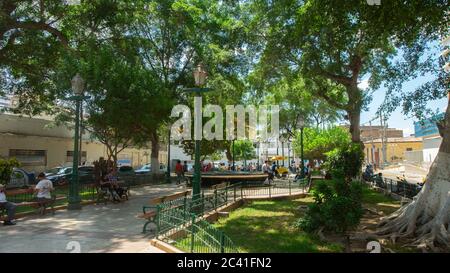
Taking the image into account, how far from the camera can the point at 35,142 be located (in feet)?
98.6

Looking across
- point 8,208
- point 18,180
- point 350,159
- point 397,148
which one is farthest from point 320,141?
point 397,148

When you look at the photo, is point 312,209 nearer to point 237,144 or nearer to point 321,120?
point 321,120

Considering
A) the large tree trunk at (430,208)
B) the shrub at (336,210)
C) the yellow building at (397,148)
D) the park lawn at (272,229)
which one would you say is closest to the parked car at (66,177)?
the park lawn at (272,229)

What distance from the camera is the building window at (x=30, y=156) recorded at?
2832 centimetres

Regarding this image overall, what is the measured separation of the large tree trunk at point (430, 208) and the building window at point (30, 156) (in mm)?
26414

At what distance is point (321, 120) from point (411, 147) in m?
38.8

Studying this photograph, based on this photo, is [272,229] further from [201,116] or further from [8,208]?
[8,208]

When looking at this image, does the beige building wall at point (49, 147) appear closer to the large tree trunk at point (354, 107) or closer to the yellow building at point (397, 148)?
the large tree trunk at point (354, 107)

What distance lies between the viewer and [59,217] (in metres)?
12.1

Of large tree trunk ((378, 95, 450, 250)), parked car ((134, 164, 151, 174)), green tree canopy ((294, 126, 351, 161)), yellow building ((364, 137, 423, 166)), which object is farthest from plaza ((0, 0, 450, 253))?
yellow building ((364, 137, 423, 166))

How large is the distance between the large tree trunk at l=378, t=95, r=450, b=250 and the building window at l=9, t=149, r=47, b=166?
2641 cm

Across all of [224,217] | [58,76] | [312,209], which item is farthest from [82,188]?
[312,209]

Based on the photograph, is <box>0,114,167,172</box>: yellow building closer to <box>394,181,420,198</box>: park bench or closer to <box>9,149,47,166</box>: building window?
<box>9,149,47,166</box>: building window
